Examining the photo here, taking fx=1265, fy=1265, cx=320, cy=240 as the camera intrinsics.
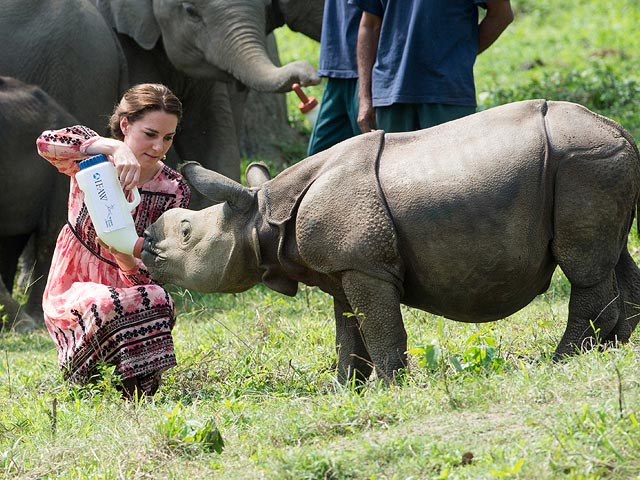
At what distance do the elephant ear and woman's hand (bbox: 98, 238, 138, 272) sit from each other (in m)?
4.81

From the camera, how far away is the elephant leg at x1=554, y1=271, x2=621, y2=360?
4.74 m

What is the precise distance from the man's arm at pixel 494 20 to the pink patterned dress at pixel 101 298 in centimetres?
187

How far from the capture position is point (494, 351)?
4863 mm

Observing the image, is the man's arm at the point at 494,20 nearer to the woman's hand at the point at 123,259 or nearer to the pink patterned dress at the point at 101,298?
the pink patterned dress at the point at 101,298

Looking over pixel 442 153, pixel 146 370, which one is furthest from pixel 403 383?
pixel 146 370

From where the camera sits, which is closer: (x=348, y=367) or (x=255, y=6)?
(x=348, y=367)

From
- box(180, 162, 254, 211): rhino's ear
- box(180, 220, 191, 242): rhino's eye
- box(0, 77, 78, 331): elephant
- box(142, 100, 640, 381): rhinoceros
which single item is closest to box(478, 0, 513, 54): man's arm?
box(142, 100, 640, 381): rhinoceros

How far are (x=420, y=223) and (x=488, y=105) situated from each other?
7.37 metres

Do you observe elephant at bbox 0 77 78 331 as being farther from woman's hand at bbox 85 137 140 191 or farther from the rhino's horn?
the rhino's horn

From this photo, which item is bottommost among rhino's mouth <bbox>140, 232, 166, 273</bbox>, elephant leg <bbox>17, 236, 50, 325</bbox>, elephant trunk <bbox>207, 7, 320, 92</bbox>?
elephant leg <bbox>17, 236, 50, 325</bbox>

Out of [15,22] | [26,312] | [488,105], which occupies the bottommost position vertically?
[26,312]

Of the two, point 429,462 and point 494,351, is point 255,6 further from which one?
point 429,462

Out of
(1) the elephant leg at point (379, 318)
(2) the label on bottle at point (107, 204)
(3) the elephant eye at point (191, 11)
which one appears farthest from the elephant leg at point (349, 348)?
(3) the elephant eye at point (191, 11)

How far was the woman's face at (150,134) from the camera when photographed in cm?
546
